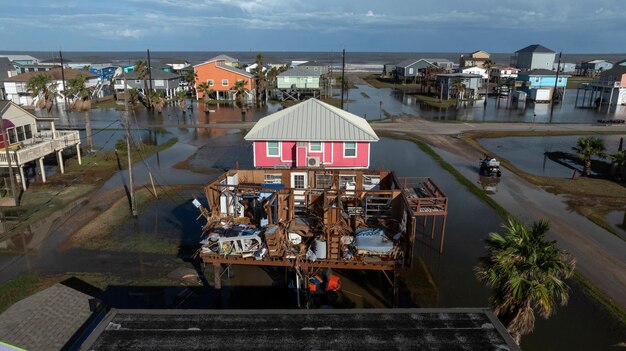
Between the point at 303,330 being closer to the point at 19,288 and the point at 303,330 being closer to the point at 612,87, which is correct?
the point at 19,288

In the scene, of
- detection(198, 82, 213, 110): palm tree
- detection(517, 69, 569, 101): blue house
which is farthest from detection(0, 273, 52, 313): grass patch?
detection(517, 69, 569, 101): blue house

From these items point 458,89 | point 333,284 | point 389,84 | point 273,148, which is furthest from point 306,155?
point 389,84

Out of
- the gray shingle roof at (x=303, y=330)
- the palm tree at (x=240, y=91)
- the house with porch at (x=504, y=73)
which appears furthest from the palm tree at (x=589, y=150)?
the house with porch at (x=504, y=73)

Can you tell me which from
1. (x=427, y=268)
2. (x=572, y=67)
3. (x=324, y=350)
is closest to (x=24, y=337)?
(x=324, y=350)

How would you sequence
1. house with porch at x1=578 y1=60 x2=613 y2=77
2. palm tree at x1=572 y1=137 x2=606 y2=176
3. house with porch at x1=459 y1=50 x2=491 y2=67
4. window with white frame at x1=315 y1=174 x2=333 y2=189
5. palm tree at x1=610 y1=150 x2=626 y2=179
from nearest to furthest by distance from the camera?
window with white frame at x1=315 y1=174 x2=333 y2=189
palm tree at x1=610 y1=150 x2=626 y2=179
palm tree at x1=572 y1=137 x2=606 y2=176
house with porch at x1=459 y1=50 x2=491 y2=67
house with porch at x1=578 y1=60 x2=613 y2=77

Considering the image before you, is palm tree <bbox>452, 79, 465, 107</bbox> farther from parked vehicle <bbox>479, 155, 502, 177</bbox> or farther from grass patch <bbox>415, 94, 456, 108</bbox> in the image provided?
parked vehicle <bbox>479, 155, 502, 177</bbox>

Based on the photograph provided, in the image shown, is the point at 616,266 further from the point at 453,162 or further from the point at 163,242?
the point at 163,242
